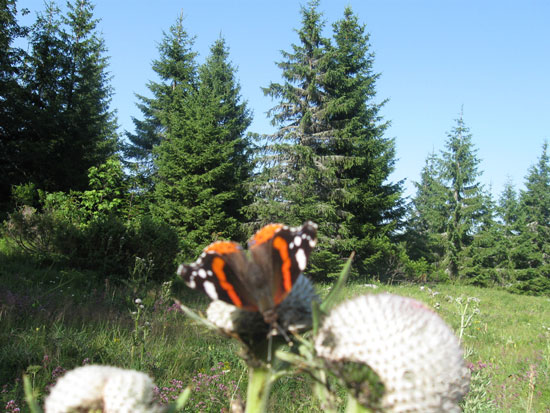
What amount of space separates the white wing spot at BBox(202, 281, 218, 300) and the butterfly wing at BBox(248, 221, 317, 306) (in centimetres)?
11

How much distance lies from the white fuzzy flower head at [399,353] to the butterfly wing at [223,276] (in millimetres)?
193

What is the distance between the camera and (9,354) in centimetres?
388

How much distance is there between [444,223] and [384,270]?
13286 millimetres

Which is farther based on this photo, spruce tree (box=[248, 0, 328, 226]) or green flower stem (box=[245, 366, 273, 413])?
spruce tree (box=[248, 0, 328, 226])

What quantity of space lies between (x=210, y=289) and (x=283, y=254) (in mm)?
186

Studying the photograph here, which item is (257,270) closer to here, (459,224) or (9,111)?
(9,111)

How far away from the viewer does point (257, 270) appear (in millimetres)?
833

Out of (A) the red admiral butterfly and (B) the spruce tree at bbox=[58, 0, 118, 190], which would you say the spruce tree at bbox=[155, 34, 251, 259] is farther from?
(A) the red admiral butterfly

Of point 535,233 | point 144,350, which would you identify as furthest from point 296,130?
point 535,233

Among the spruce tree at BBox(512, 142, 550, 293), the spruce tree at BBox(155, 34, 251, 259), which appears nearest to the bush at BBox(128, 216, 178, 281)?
the spruce tree at BBox(155, 34, 251, 259)

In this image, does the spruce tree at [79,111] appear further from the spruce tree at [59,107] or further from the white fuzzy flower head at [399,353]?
the white fuzzy flower head at [399,353]

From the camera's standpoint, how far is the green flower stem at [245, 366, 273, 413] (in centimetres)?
76

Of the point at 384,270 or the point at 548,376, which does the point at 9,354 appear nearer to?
the point at 548,376

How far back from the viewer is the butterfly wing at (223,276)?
0.83 metres
